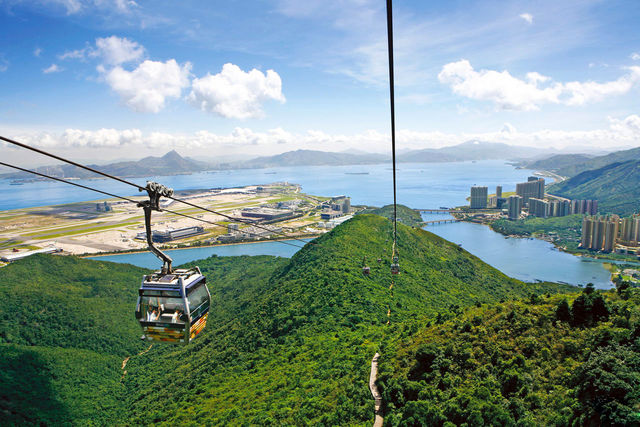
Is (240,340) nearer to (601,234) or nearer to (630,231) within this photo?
(601,234)

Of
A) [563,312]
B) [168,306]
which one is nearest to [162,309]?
[168,306]

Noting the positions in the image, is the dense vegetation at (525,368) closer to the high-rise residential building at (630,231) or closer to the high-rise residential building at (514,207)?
the high-rise residential building at (630,231)

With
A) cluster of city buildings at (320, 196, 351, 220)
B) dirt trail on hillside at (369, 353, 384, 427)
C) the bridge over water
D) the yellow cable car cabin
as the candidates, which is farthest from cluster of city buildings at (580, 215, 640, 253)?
the yellow cable car cabin

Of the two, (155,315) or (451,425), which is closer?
(155,315)

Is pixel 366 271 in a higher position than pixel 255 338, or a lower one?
higher

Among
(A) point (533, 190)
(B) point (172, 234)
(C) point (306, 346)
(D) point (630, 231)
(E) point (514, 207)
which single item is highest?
(C) point (306, 346)

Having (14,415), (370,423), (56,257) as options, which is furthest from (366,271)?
(56,257)

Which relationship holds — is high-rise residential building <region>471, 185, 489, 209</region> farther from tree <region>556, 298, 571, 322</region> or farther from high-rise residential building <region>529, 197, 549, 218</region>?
tree <region>556, 298, 571, 322</region>

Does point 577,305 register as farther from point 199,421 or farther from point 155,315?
point 199,421
